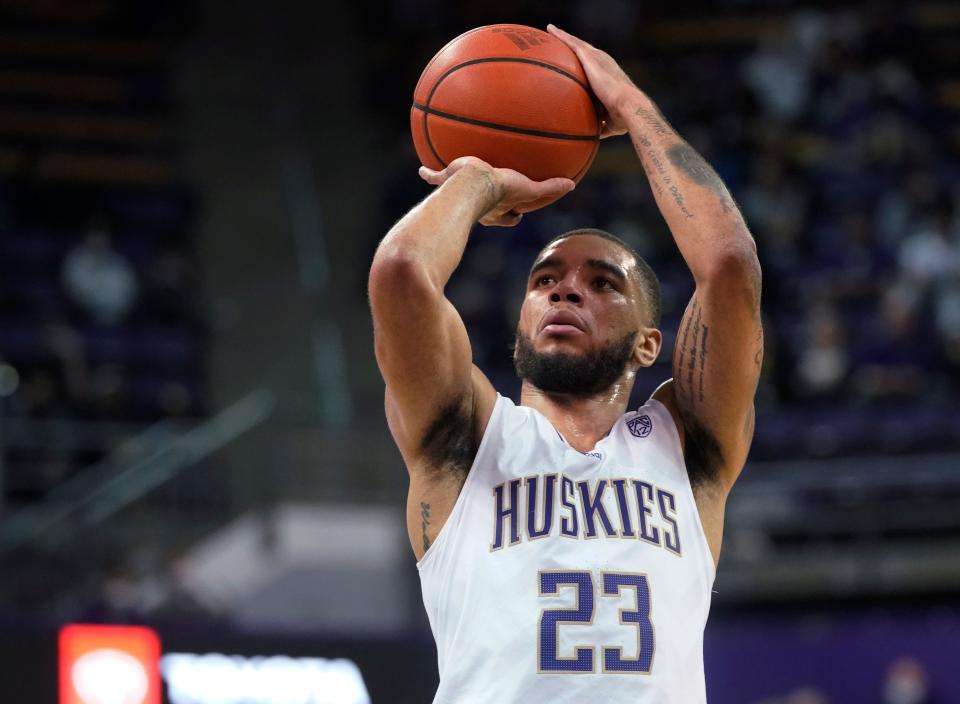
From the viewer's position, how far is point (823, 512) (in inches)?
458

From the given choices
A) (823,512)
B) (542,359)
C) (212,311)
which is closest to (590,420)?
(542,359)

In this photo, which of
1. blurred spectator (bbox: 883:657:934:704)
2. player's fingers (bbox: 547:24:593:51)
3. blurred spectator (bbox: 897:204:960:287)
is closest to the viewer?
player's fingers (bbox: 547:24:593:51)

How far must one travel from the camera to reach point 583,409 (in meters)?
3.94

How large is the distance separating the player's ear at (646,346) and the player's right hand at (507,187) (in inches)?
17.3

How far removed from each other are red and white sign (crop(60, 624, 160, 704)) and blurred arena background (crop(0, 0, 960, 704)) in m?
0.11

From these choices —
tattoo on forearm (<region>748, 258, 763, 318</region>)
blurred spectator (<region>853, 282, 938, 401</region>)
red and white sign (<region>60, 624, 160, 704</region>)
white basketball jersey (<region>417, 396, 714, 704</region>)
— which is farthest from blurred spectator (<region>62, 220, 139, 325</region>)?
tattoo on forearm (<region>748, 258, 763, 318</region>)

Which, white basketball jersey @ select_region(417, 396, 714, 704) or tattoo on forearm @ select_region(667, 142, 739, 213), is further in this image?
tattoo on forearm @ select_region(667, 142, 739, 213)

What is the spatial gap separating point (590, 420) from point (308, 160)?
14084mm

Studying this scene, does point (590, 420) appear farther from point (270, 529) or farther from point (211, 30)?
point (211, 30)

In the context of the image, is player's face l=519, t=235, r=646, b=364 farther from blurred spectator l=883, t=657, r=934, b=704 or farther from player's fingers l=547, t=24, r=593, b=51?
blurred spectator l=883, t=657, r=934, b=704

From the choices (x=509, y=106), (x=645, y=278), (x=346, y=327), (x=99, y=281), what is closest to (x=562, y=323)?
(x=645, y=278)

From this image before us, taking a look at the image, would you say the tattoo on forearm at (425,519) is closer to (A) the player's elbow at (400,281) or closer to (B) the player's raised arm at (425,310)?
(B) the player's raised arm at (425,310)

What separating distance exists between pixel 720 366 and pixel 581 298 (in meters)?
0.41

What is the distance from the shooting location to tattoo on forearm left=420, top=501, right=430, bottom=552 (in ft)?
12.0
